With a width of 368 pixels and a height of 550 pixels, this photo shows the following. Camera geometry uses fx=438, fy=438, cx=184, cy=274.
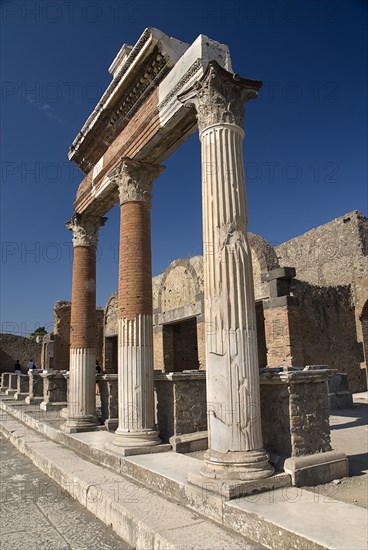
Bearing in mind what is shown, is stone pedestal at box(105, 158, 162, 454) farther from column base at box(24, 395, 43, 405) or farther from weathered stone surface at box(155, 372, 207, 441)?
column base at box(24, 395, 43, 405)

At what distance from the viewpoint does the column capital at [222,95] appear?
16.1 feet

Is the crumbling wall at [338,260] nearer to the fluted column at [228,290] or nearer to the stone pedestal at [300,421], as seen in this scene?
the stone pedestal at [300,421]

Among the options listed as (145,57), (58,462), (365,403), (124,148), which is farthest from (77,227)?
(365,403)

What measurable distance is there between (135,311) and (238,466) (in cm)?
319

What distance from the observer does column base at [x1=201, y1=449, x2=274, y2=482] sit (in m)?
3.96

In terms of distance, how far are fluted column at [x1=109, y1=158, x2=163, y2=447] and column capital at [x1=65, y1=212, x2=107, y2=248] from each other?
2.34 meters

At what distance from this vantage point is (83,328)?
9133 mm

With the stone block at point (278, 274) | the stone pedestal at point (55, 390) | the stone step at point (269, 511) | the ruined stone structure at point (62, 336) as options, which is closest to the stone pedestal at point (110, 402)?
the stone step at point (269, 511)

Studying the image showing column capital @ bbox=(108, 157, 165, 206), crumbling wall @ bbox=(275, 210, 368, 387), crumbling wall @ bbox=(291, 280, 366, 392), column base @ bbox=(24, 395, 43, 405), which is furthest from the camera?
crumbling wall @ bbox=(275, 210, 368, 387)

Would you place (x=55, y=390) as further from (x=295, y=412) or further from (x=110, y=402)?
(x=295, y=412)

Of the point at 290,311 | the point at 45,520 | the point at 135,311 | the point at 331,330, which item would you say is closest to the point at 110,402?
the point at 135,311

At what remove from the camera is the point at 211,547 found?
307cm

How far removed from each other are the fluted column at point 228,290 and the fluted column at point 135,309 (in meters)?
2.21

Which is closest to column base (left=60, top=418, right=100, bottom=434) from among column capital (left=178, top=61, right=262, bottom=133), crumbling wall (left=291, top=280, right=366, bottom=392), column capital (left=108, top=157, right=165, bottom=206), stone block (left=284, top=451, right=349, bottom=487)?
column capital (left=108, top=157, right=165, bottom=206)
